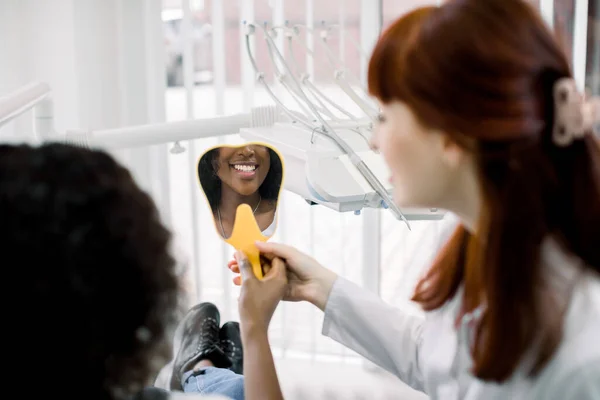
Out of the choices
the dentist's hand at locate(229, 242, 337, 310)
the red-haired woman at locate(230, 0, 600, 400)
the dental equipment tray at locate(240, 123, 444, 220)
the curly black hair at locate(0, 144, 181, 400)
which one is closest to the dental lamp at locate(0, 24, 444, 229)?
the dental equipment tray at locate(240, 123, 444, 220)

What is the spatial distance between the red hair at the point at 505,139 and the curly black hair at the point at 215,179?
348 mm

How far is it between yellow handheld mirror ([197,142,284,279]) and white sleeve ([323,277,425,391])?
181mm

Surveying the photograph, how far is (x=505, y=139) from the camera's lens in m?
0.85

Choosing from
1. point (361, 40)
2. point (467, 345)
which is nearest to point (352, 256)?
point (361, 40)

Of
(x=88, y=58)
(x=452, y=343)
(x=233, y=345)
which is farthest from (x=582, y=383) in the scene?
(x=88, y=58)

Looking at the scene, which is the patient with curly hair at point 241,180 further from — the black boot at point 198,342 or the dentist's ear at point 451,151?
the black boot at point 198,342

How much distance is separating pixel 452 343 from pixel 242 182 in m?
0.46

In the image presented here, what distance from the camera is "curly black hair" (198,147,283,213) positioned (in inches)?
49.7

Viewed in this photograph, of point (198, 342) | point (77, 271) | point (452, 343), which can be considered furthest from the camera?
point (198, 342)

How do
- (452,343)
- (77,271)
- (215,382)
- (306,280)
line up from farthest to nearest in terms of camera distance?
(215,382), (306,280), (452,343), (77,271)

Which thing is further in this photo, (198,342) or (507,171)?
(198,342)

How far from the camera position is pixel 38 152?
75 centimetres

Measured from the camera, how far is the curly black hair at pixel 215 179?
1.26 metres

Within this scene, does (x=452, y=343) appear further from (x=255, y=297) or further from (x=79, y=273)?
(x=79, y=273)
